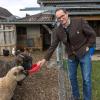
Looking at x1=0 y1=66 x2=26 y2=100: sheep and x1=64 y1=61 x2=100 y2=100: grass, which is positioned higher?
x1=0 y1=66 x2=26 y2=100: sheep

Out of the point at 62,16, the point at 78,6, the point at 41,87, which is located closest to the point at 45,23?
the point at 78,6

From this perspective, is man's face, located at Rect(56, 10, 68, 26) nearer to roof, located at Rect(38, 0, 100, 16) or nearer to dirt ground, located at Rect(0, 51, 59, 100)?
dirt ground, located at Rect(0, 51, 59, 100)

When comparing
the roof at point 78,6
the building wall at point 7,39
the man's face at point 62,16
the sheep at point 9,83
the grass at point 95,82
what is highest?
the roof at point 78,6

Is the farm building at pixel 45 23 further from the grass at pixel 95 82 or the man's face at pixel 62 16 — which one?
the man's face at pixel 62 16

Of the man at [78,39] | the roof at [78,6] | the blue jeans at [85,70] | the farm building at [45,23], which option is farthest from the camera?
the farm building at [45,23]

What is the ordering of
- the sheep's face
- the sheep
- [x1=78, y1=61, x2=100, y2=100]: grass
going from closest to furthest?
the sheep < the sheep's face < [x1=78, y1=61, x2=100, y2=100]: grass

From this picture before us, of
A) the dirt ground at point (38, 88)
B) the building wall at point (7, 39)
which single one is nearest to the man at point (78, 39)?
the dirt ground at point (38, 88)

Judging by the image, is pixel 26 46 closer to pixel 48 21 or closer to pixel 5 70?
pixel 48 21

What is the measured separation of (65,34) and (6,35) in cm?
1456

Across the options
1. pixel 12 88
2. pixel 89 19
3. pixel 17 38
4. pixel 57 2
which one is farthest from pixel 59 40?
pixel 17 38

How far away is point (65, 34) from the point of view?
671 centimetres

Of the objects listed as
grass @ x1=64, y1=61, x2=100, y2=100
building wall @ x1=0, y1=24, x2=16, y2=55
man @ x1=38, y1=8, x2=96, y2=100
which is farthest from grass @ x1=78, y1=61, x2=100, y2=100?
building wall @ x1=0, y1=24, x2=16, y2=55

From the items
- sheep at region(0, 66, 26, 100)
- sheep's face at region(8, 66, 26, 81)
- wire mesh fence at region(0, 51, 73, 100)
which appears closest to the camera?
sheep at region(0, 66, 26, 100)

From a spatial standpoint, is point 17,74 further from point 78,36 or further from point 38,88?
point 38,88
